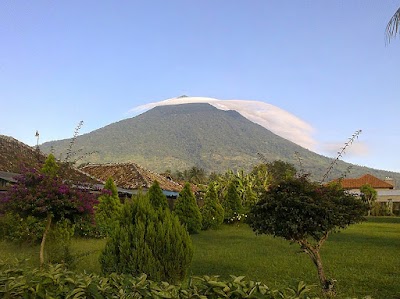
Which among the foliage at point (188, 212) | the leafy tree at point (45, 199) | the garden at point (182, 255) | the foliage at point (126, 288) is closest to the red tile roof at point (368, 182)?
the foliage at point (188, 212)

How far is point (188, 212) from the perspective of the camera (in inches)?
918

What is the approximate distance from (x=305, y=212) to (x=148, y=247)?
3.15 m

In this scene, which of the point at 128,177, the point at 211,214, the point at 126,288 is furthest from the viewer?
the point at 128,177

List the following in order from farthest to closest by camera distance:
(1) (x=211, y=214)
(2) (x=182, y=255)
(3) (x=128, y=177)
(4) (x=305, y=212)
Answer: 1. (3) (x=128, y=177)
2. (1) (x=211, y=214)
3. (4) (x=305, y=212)
4. (2) (x=182, y=255)

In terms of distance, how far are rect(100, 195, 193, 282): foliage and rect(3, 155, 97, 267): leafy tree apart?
297 centimetres

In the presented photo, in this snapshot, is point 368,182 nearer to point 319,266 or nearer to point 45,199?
point 319,266

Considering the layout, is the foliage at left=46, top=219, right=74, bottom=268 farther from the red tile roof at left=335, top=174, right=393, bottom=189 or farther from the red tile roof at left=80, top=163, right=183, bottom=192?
the red tile roof at left=335, top=174, right=393, bottom=189

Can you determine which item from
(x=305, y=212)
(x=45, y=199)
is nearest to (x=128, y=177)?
(x=45, y=199)

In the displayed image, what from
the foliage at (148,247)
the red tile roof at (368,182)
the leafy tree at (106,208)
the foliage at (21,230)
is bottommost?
the foliage at (21,230)

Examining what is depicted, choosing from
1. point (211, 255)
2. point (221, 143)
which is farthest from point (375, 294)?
point (221, 143)

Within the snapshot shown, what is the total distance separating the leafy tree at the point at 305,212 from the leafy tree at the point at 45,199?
416 cm

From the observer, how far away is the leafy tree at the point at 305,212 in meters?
8.14

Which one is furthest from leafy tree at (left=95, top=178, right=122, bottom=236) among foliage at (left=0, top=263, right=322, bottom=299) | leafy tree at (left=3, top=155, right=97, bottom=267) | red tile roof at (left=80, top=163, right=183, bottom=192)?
foliage at (left=0, top=263, right=322, bottom=299)

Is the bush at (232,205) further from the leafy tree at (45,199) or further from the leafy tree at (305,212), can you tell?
the leafy tree at (305,212)
